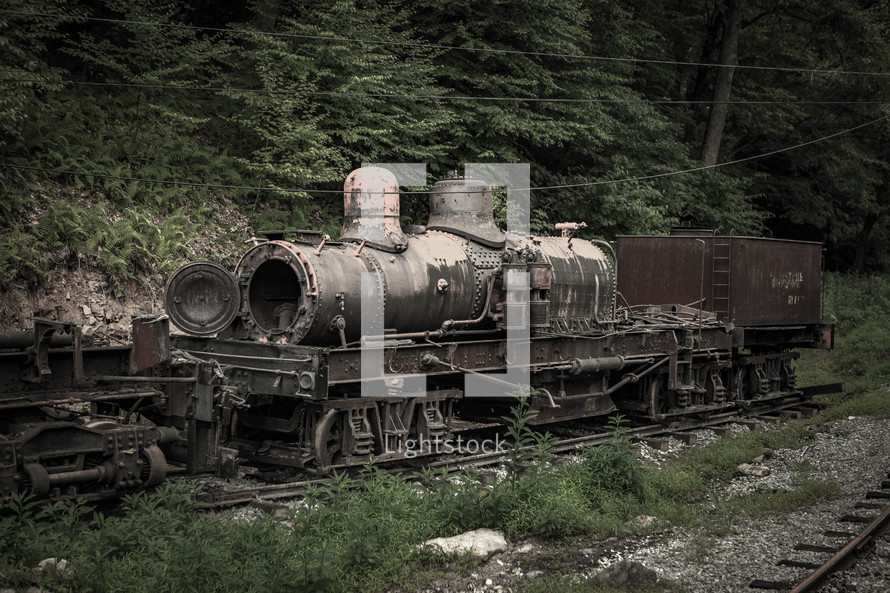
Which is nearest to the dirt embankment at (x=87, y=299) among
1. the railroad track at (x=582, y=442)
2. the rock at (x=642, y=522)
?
the railroad track at (x=582, y=442)

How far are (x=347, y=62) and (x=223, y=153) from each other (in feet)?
10.5

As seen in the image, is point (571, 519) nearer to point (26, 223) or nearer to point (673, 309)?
point (673, 309)

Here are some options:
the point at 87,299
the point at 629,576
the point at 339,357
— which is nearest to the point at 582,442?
the point at 339,357

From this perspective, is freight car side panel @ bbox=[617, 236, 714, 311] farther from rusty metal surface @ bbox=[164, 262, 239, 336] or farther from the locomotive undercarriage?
rusty metal surface @ bbox=[164, 262, 239, 336]

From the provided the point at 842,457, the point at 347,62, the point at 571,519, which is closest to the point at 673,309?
the point at 842,457

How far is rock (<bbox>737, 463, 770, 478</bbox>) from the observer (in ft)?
37.9

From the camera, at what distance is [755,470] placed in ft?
38.5

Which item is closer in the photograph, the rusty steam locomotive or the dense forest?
the rusty steam locomotive

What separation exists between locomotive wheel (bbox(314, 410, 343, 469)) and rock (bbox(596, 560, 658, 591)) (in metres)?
4.19

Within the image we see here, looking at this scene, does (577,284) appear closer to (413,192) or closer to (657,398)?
(657,398)

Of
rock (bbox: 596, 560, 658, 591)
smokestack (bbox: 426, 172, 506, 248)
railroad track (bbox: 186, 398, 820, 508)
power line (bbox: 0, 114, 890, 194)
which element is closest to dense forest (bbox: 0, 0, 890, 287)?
power line (bbox: 0, 114, 890, 194)

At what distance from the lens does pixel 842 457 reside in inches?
489

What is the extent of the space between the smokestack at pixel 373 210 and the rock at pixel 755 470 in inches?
217

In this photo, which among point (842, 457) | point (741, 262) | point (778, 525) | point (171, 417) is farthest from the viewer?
point (741, 262)
